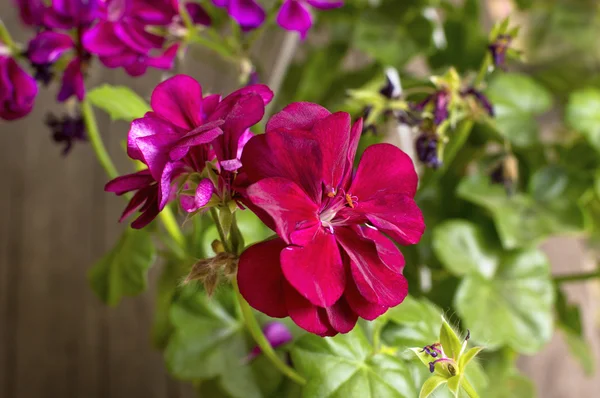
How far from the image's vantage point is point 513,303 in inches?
27.9

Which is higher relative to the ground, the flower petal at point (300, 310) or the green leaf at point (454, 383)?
the flower petal at point (300, 310)

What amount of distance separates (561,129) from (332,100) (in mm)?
460

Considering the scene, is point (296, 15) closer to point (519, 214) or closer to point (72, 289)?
point (519, 214)

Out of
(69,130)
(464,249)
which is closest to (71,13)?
(69,130)

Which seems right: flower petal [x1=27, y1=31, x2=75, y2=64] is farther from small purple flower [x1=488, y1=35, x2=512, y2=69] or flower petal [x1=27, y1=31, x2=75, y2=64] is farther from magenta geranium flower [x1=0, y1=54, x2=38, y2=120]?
small purple flower [x1=488, y1=35, x2=512, y2=69]

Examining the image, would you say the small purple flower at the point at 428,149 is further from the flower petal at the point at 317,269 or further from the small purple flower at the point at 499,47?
the flower petal at the point at 317,269

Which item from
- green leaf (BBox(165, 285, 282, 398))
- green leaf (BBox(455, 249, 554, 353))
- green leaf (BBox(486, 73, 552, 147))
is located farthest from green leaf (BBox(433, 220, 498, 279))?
green leaf (BBox(165, 285, 282, 398))

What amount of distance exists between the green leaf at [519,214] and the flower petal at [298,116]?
1.31 ft

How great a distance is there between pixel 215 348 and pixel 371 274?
0.34m

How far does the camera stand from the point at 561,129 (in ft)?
3.65

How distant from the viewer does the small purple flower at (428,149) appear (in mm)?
552

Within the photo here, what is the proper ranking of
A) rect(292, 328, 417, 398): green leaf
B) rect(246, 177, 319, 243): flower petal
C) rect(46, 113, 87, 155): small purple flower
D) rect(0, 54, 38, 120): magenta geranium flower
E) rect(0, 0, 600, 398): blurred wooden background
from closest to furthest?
rect(246, 177, 319, 243): flower petal
rect(292, 328, 417, 398): green leaf
rect(0, 54, 38, 120): magenta geranium flower
rect(46, 113, 87, 155): small purple flower
rect(0, 0, 600, 398): blurred wooden background

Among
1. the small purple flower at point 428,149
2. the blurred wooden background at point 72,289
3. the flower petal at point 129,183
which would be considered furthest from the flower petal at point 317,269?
the blurred wooden background at point 72,289

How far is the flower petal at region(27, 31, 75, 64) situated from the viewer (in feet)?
1.82
